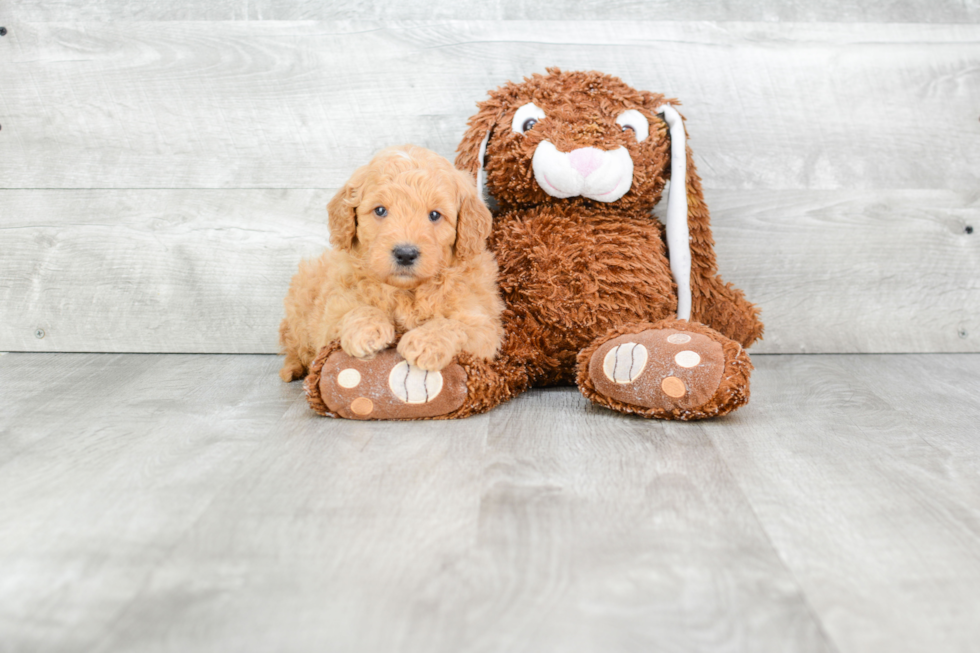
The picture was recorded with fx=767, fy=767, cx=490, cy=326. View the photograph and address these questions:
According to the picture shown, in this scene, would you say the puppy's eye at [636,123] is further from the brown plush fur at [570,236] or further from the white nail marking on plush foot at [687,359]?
the white nail marking on plush foot at [687,359]

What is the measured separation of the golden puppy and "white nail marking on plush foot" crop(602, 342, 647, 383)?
21 centimetres

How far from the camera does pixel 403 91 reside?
182 cm

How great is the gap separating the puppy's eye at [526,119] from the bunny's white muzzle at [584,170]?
0.21 ft

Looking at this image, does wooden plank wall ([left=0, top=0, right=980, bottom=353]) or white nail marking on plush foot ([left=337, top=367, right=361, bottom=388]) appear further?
wooden plank wall ([left=0, top=0, right=980, bottom=353])

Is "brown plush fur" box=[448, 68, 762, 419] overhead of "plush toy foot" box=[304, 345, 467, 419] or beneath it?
overhead

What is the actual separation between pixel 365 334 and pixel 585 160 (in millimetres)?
523

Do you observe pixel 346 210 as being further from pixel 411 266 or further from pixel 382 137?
pixel 382 137

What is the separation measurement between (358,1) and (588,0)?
54 centimetres

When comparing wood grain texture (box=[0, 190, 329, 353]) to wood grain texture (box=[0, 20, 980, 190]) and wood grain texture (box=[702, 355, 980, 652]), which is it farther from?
wood grain texture (box=[702, 355, 980, 652])

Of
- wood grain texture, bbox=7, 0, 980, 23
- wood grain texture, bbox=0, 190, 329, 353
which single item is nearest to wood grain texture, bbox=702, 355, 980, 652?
wood grain texture, bbox=7, 0, 980, 23

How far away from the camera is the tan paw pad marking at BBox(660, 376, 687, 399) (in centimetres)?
126

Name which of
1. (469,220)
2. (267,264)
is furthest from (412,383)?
(267,264)

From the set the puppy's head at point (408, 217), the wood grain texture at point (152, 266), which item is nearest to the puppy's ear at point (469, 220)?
the puppy's head at point (408, 217)

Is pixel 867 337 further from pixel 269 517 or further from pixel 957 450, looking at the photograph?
pixel 269 517
